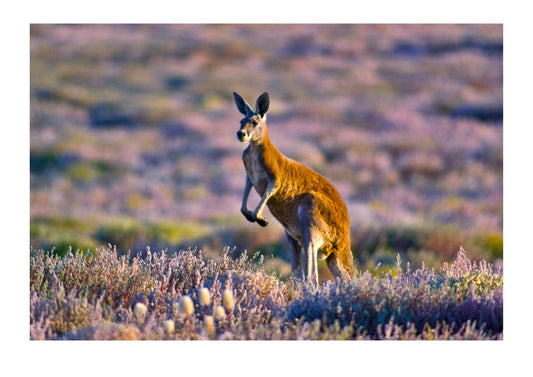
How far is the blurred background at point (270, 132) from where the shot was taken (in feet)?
42.3

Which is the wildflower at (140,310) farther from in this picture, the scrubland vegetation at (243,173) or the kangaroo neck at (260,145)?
the kangaroo neck at (260,145)

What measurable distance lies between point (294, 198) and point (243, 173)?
1208 centimetres

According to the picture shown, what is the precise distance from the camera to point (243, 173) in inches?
699

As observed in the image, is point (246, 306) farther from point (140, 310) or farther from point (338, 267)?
point (338, 267)

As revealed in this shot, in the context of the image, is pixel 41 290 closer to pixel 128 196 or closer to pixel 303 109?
A: pixel 128 196

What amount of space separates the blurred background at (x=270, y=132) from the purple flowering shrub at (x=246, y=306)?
4287mm

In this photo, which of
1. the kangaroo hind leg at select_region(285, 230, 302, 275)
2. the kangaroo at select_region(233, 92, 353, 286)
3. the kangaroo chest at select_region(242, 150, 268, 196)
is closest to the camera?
the kangaroo at select_region(233, 92, 353, 286)

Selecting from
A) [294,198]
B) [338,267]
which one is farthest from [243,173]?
[294,198]

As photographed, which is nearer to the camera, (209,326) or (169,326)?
(169,326)

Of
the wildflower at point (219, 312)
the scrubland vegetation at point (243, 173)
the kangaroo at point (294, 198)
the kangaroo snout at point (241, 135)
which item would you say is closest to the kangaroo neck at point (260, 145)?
the kangaroo at point (294, 198)

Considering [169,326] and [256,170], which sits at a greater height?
[256,170]

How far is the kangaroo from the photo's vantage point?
550 centimetres

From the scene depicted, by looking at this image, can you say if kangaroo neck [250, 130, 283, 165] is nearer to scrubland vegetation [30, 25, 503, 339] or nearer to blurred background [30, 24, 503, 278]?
scrubland vegetation [30, 25, 503, 339]

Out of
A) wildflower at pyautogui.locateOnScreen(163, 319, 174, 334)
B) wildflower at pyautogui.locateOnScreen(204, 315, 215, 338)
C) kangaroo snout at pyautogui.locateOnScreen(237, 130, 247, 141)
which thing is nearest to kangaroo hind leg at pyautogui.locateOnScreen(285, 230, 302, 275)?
kangaroo snout at pyautogui.locateOnScreen(237, 130, 247, 141)
